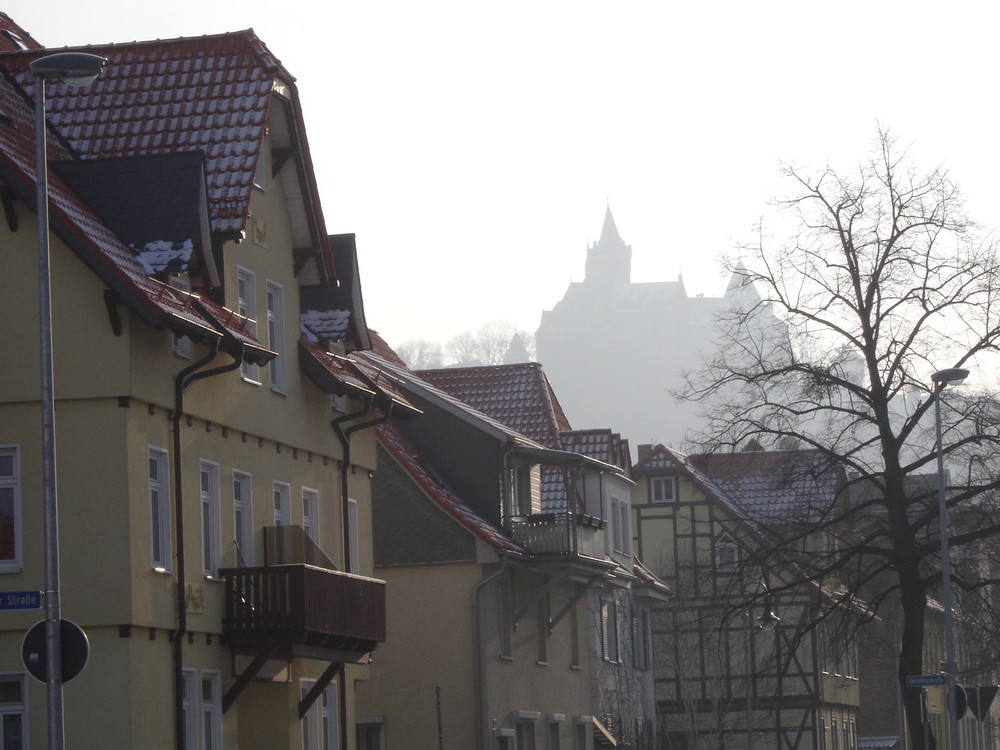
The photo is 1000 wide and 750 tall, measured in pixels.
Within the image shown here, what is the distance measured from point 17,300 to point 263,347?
3.87 m

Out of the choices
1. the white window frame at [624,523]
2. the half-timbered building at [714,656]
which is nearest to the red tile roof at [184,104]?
the white window frame at [624,523]

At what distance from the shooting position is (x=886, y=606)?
68.8m

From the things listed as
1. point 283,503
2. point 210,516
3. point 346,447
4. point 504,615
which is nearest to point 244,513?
point 210,516

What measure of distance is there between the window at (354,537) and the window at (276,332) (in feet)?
12.4

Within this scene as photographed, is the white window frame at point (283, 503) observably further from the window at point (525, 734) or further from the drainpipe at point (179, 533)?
the window at point (525, 734)

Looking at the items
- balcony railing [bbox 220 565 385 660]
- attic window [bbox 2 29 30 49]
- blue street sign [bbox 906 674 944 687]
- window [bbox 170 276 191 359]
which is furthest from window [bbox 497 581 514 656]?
window [bbox 170 276 191 359]

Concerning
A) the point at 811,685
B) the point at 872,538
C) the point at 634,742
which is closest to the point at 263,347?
the point at 872,538

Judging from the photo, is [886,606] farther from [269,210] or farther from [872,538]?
[269,210]

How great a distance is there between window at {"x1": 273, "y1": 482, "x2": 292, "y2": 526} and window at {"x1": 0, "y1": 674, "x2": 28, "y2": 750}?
6.32m

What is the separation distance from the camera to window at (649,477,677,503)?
62594mm

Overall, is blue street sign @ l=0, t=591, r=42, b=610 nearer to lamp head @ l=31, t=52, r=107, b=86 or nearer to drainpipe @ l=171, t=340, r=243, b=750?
lamp head @ l=31, t=52, r=107, b=86

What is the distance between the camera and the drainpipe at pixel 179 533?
73.7 ft

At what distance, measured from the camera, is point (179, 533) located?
75.3ft

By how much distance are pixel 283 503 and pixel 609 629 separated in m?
21.7
